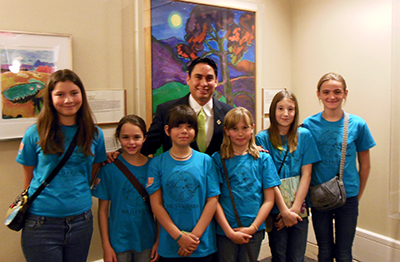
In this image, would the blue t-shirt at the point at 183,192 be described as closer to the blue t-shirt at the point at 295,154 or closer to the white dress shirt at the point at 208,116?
the white dress shirt at the point at 208,116

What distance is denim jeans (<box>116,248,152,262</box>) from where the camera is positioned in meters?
2.02

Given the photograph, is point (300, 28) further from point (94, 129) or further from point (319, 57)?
point (94, 129)

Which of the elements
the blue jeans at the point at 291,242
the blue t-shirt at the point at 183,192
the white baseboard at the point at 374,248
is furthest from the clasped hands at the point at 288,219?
the white baseboard at the point at 374,248

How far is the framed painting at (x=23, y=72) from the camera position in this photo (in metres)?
2.21

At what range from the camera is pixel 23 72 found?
225cm

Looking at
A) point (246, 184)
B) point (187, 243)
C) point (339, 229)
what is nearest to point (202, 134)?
point (246, 184)

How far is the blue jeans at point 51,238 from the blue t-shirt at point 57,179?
0.04m

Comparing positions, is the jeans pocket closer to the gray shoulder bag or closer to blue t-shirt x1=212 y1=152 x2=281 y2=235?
blue t-shirt x1=212 y1=152 x2=281 y2=235

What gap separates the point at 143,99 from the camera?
269 centimetres

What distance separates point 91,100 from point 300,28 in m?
2.45

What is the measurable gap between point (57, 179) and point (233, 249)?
1.12m

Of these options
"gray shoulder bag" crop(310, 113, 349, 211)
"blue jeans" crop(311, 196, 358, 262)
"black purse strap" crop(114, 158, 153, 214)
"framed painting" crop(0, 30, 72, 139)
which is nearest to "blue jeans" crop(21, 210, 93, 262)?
"black purse strap" crop(114, 158, 153, 214)

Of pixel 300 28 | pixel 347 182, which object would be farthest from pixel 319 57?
pixel 347 182

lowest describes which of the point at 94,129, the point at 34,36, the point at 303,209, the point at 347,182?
the point at 303,209
